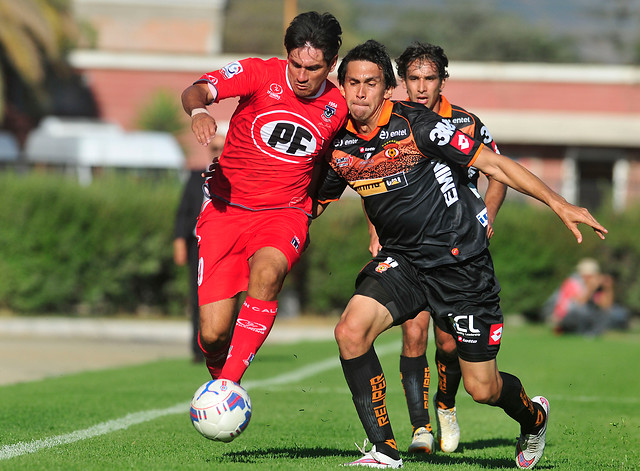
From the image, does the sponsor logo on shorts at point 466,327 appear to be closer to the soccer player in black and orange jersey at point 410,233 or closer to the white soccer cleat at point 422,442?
the soccer player in black and orange jersey at point 410,233

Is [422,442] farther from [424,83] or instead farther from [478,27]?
[478,27]

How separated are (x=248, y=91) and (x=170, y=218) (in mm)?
13456

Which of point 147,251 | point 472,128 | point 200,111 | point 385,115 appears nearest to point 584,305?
point 147,251

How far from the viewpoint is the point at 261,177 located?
6121 mm

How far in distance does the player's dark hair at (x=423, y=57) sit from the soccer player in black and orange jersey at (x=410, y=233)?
0.97m

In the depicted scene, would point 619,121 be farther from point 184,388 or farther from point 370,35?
point 184,388

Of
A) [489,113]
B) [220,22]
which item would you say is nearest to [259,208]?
[489,113]

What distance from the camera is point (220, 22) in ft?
139

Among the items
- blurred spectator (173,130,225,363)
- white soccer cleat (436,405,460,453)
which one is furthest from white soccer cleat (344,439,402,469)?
blurred spectator (173,130,225,363)

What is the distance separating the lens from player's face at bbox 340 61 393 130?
18.6 ft

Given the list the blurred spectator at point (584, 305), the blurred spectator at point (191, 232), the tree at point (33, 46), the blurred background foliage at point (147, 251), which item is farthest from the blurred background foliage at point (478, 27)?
the blurred spectator at point (191, 232)

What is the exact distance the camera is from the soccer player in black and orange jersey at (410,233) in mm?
5570

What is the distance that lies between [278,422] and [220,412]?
2.11 m

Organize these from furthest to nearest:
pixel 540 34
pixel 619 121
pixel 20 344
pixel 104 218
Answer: pixel 540 34 → pixel 619 121 → pixel 104 218 → pixel 20 344
